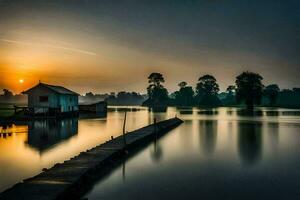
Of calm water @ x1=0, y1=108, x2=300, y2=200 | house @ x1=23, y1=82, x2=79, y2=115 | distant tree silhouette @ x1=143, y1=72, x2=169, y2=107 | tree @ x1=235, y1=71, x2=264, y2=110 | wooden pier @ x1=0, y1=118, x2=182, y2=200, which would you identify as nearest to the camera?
wooden pier @ x1=0, y1=118, x2=182, y2=200

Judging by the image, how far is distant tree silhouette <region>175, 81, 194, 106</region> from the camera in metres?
187

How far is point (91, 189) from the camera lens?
536 inches

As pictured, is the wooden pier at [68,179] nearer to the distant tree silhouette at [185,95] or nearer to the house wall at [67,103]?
the house wall at [67,103]

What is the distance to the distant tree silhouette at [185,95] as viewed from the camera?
187 metres

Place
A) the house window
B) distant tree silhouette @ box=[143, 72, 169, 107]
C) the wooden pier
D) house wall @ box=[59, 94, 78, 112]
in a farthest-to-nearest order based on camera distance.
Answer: distant tree silhouette @ box=[143, 72, 169, 107] → house wall @ box=[59, 94, 78, 112] → the house window → the wooden pier

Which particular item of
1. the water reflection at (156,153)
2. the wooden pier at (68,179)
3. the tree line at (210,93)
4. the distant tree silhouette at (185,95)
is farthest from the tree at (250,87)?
the wooden pier at (68,179)

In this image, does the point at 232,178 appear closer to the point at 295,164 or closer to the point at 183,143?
the point at 295,164

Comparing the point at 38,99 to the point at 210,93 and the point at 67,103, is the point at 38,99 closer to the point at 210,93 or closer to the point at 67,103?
the point at 67,103

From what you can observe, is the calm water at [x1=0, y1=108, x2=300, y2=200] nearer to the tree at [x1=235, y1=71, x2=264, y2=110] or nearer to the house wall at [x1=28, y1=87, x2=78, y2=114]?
the house wall at [x1=28, y1=87, x2=78, y2=114]

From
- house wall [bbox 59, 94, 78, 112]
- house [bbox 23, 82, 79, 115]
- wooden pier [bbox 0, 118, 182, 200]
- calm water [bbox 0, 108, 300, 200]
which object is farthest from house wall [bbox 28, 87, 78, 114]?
wooden pier [bbox 0, 118, 182, 200]

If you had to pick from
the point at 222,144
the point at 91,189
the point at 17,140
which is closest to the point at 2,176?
the point at 91,189

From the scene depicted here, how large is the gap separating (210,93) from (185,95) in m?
25.7

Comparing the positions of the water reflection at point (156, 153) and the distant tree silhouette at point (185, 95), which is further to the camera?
the distant tree silhouette at point (185, 95)

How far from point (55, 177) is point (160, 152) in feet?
42.2
